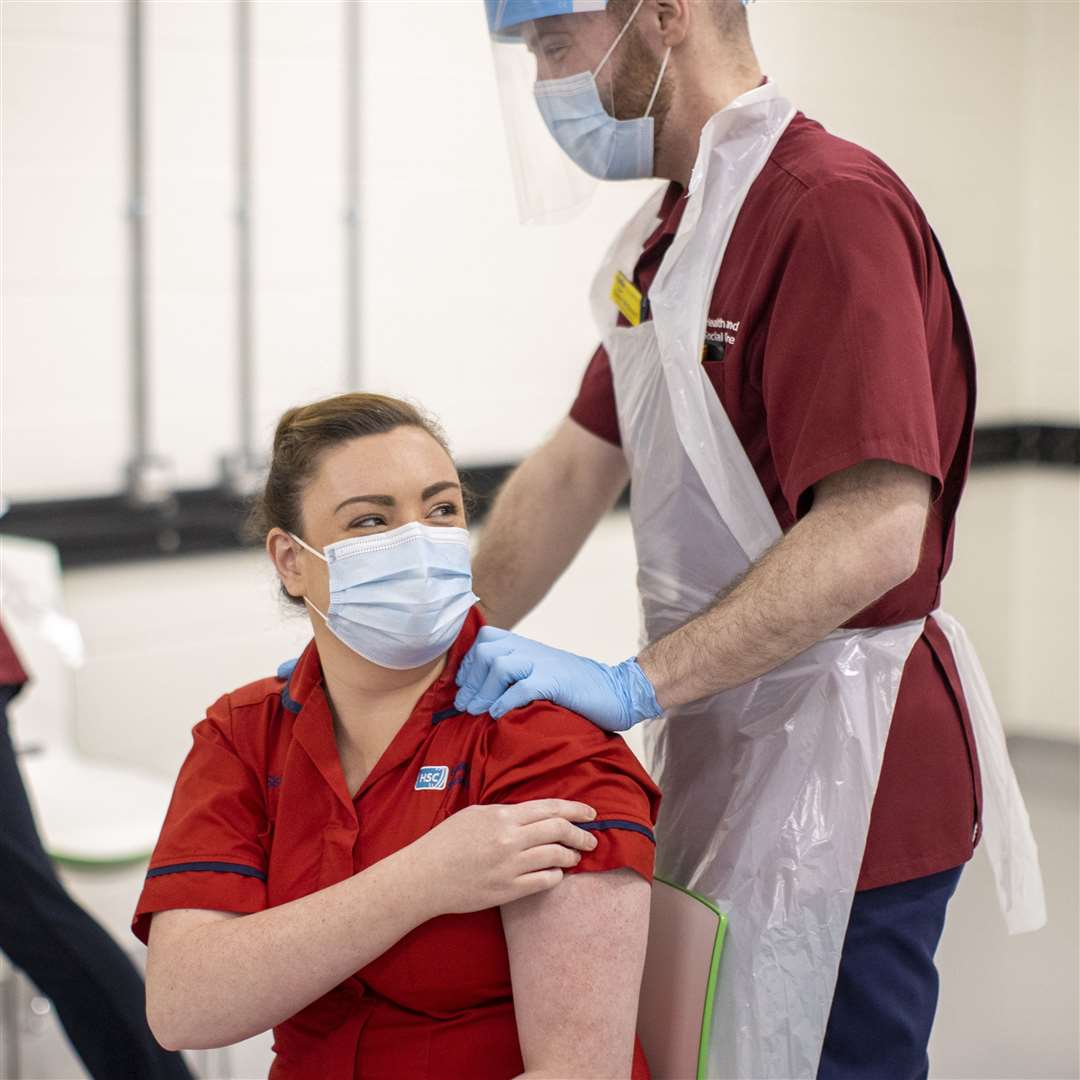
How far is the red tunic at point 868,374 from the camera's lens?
1386 mm

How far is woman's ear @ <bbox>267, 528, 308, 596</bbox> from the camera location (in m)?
1.54

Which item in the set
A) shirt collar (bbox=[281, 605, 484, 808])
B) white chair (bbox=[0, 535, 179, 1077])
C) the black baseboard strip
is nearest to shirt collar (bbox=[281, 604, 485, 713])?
shirt collar (bbox=[281, 605, 484, 808])

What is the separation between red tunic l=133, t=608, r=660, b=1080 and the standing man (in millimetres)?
56

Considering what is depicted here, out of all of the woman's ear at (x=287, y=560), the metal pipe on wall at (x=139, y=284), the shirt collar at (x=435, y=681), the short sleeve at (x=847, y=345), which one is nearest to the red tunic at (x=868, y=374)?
the short sleeve at (x=847, y=345)

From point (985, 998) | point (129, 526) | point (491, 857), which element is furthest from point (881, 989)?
point (129, 526)

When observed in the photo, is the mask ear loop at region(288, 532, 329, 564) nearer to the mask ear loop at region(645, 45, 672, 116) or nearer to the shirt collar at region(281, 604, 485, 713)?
the shirt collar at region(281, 604, 485, 713)

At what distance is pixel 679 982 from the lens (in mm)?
1449

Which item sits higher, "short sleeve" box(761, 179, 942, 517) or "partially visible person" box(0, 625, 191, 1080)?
"short sleeve" box(761, 179, 942, 517)

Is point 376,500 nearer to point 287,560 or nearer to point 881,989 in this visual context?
point 287,560

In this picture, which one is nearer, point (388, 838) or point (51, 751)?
point (388, 838)

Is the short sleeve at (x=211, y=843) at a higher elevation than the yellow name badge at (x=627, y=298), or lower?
lower

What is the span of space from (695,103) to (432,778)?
78 centimetres

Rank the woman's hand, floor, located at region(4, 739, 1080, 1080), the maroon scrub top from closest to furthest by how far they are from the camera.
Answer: the woman's hand
the maroon scrub top
floor, located at region(4, 739, 1080, 1080)

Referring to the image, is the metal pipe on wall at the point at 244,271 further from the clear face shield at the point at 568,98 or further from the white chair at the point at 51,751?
the clear face shield at the point at 568,98
